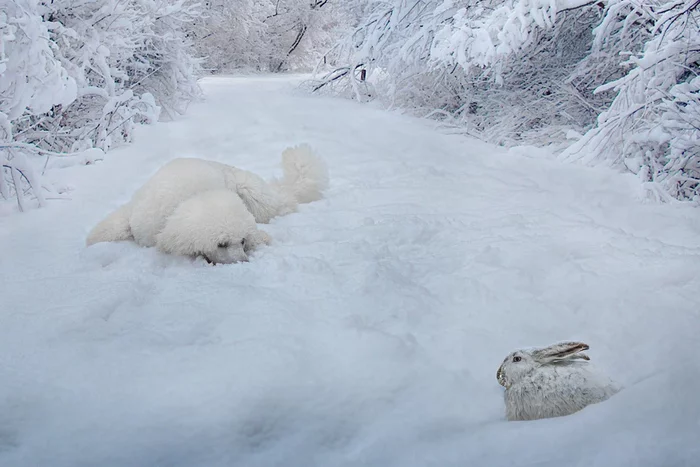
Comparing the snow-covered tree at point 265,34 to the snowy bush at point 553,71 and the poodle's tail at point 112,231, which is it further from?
the poodle's tail at point 112,231

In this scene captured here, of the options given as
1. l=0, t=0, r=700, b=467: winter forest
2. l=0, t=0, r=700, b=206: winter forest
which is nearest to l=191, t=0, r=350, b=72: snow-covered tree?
l=0, t=0, r=700, b=206: winter forest

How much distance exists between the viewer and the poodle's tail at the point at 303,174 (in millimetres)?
3559

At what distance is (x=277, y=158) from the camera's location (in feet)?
15.6

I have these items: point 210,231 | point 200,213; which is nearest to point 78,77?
point 200,213

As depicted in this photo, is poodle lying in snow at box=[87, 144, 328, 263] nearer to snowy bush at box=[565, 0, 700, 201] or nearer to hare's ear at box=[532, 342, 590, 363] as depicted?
hare's ear at box=[532, 342, 590, 363]

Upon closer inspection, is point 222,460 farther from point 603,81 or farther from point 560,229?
point 603,81

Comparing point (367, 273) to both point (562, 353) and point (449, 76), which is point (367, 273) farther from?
point (449, 76)

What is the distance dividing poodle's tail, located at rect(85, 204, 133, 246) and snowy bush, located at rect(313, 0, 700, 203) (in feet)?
10.1

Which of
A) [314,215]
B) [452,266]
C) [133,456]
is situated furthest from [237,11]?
[133,456]

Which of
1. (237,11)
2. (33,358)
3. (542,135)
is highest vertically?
(237,11)

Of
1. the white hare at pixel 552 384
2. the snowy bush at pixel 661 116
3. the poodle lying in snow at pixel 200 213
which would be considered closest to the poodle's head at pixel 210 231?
the poodle lying in snow at pixel 200 213

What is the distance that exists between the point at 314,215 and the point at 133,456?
2.10 meters

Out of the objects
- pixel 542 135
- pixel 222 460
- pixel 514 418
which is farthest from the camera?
pixel 542 135

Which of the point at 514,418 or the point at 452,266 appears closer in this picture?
the point at 514,418
